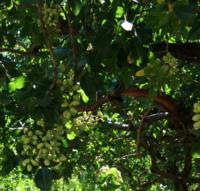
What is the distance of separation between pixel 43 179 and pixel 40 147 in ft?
0.50

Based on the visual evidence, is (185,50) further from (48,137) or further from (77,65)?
(48,137)

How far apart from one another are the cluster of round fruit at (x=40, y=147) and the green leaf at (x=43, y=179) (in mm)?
25

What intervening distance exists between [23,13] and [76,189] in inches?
114

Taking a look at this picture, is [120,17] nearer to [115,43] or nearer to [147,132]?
[115,43]

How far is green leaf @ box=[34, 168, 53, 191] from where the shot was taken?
1.60 m

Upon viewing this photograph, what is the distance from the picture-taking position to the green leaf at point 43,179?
1.60 meters

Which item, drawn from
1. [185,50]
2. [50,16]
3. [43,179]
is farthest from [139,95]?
[43,179]

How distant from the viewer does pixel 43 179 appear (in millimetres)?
1613

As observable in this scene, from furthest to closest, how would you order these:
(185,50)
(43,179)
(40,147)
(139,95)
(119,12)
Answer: (185,50), (139,95), (119,12), (43,179), (40,147)

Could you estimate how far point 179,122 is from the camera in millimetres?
2990

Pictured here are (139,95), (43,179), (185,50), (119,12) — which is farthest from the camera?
(185,50)

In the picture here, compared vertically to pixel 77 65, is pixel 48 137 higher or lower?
lower

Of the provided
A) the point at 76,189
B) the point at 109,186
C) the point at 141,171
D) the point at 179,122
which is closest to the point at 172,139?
the point at 179,122

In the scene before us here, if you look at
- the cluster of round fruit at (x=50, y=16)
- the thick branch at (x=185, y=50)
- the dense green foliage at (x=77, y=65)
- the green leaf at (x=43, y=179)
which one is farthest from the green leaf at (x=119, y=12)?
the thick branch at (x=185, y=50)
